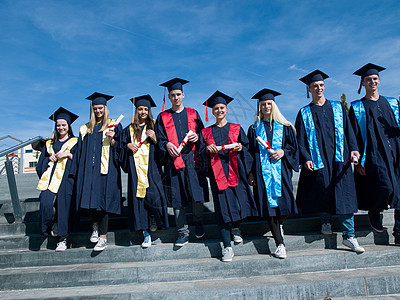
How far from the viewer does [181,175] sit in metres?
3.51

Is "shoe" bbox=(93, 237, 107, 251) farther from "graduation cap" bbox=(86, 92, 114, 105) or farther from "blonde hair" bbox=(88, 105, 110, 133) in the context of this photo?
"graduation cap" bbox=(86, 92, 114, 105)

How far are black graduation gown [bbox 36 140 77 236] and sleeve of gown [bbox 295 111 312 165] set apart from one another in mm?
2867

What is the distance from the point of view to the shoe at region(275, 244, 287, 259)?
10.2ft

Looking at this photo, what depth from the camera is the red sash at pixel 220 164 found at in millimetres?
3344

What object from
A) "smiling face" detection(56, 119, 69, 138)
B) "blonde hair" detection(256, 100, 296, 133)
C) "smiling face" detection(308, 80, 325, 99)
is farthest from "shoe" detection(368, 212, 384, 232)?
"smiling face" detection(56, 119, 69, 138)

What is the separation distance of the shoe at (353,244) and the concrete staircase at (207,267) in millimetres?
66

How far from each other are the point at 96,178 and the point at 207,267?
1701 millimetres

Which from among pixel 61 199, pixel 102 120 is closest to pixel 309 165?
pixel 102 120

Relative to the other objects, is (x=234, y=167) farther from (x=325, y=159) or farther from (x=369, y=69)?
(x=369, y=69)

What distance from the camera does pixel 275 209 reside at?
10.8 feet

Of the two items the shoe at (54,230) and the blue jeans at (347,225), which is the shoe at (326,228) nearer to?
the blue jeans at (347,225)

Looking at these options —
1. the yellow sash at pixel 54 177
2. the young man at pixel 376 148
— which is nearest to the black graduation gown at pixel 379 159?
the young man at pixel 376 148

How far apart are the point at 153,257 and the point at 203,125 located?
5.52 ft

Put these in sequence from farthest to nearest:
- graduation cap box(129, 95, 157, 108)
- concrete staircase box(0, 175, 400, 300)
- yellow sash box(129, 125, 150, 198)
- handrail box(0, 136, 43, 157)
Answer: handrail box(0, 136, 43, 157) → graduation cap box(129, 95, 157, 108) → yellow sash box(129, 125, 150, 198) → concrete staircase box(0, 175, 400, 300)
